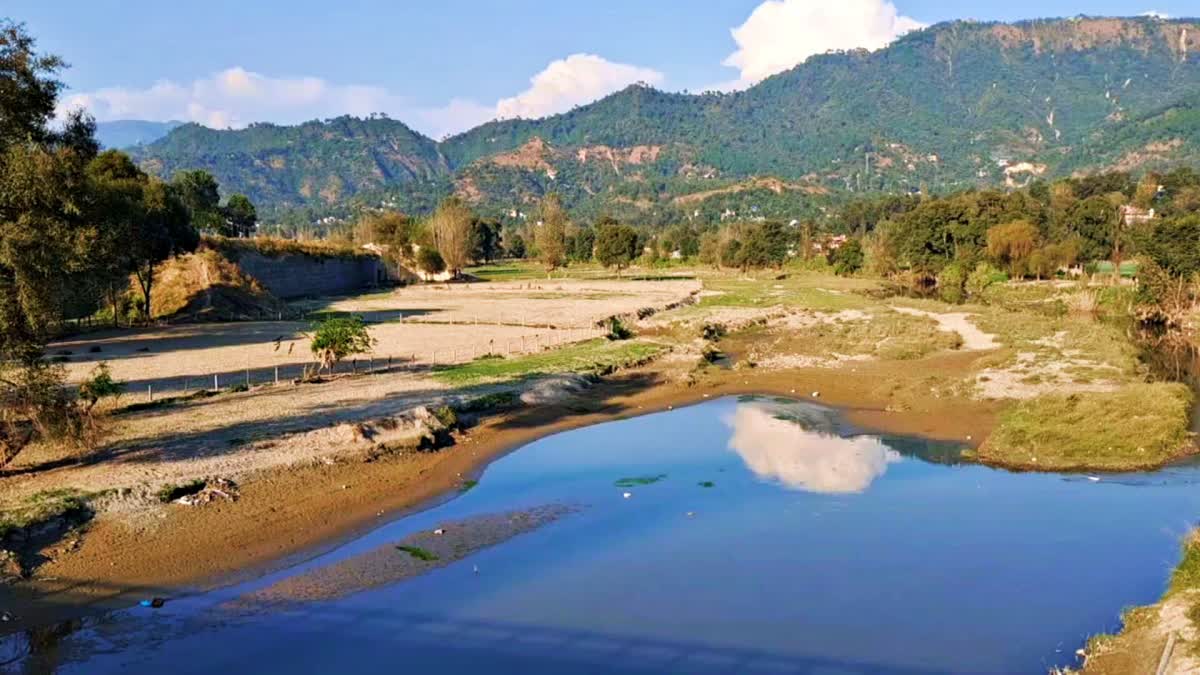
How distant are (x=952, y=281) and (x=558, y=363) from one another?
73172 millimetres

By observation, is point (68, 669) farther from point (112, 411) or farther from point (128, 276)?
point (128, 276)

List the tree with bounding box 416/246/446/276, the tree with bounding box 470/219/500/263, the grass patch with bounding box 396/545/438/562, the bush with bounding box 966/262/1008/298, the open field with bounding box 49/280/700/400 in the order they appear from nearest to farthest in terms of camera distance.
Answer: the grass patch with bounding box 396/545/438/562 < the open field with bounding box 49/280/700/400 < the bush with bounding box 966/262/1008/298 < the tree with bounding box 416/246/446/276 < the tree with bounding box 470/219/500/263

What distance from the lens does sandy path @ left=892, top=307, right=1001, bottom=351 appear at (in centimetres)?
4969

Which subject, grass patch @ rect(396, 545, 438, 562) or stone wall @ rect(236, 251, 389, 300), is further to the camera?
stone wall @ rect(236, 251, 389, 300)

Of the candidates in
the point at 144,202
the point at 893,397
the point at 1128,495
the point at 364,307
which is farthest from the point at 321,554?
the point at 364,307

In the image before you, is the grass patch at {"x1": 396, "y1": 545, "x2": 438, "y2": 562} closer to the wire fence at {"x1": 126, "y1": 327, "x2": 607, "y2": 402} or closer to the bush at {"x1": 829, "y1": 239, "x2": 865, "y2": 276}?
the wire fence at {"x1": 126, "y1": 327, "x2": 607, "y2": 402}

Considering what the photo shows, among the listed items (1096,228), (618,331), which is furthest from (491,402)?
(1096,228)

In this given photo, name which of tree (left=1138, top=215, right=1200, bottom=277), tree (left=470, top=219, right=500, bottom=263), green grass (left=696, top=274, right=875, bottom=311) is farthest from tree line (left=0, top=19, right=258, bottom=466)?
tree (left=470, top=219, right=500, bottom=263)

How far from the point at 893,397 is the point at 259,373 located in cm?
2804

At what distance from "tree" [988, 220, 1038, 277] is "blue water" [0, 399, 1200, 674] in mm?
78058

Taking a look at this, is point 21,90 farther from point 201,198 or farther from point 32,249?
point 201,198

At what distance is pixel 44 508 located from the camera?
1945 cm

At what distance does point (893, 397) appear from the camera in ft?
120

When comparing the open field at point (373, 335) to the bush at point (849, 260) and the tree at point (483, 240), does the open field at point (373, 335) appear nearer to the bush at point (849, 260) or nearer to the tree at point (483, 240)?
the bush at point (849, 260)
